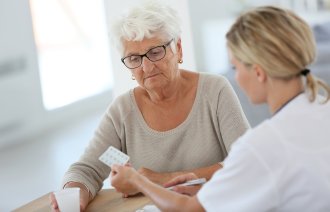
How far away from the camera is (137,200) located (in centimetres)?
196

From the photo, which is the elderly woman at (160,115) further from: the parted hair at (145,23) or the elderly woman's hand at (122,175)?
the elderly woman's hand at (122,175)

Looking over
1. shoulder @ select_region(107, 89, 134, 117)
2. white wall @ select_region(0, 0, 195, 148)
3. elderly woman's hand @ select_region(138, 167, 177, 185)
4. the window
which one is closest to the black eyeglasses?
shoulder @ select_region(107, 89, 134, 117)

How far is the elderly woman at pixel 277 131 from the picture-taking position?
4.31 ft

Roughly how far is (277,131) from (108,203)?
2.84ft

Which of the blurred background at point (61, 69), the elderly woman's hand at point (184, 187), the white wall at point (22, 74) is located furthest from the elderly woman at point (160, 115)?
the white wall at point (22, 74)

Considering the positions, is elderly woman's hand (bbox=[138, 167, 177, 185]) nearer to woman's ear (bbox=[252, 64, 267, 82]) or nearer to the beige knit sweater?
the beige knit sweater

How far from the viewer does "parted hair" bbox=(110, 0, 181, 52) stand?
212 centimetres

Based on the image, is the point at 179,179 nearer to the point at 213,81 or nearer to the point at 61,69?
the point at 213,81

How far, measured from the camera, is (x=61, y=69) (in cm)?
626

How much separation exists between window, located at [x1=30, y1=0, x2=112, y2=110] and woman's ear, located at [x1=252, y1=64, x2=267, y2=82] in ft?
14.5

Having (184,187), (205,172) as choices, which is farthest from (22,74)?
(184,187)

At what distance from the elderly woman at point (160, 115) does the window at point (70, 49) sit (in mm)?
3511

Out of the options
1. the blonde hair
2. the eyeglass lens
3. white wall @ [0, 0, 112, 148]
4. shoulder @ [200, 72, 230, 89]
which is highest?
the blonde hair

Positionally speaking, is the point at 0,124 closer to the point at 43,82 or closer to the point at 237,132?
the point at 43,82
